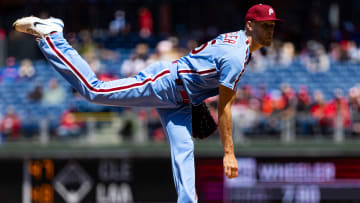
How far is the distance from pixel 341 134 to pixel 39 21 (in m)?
7.24

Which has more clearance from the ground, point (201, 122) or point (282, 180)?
point (201, 122)

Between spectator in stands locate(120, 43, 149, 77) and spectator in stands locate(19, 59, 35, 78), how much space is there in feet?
7.53

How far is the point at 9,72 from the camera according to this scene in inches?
630

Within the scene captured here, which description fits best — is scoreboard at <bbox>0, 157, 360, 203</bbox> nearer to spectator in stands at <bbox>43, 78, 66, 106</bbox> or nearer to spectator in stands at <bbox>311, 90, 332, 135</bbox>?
spectator in stands at <bbox>311, 90, 332, 135</bbox>

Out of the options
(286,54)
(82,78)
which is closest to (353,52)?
(286,54)

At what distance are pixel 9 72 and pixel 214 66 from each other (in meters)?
11.1

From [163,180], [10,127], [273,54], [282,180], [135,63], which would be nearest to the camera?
[282,180]

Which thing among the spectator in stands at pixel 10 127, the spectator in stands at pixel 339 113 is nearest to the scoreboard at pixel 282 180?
the spectator in stands at pixel 339 113

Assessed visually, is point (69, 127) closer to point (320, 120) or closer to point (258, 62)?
point (320, 120)

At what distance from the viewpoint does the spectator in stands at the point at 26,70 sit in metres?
15.7

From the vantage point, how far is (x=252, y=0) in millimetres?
19719

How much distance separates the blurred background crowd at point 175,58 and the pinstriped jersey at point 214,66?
541cm

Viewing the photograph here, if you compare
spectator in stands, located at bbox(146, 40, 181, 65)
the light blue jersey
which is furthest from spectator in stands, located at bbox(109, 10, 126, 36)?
the light blue jersey

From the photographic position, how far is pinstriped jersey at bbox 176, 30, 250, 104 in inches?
226
